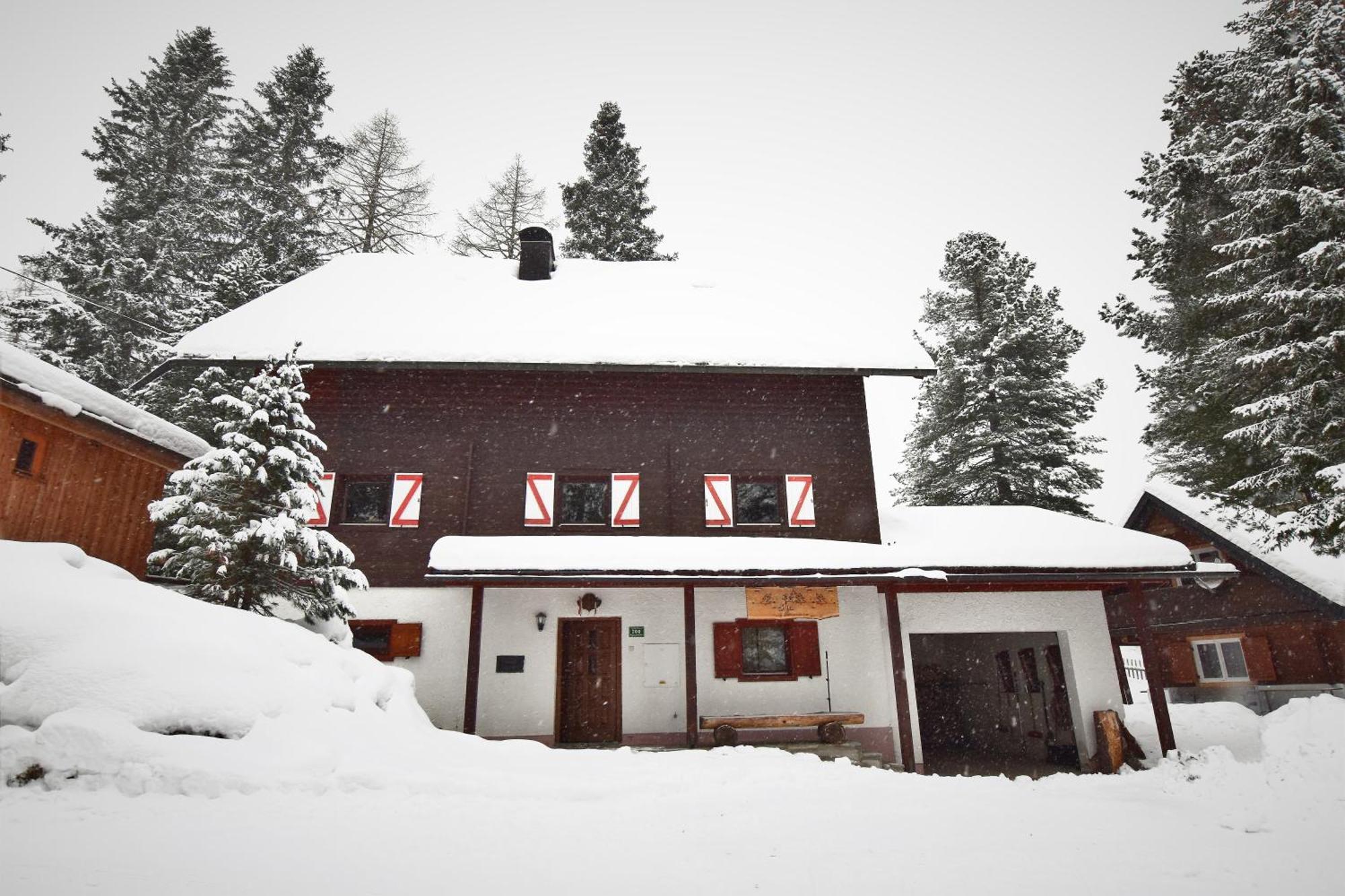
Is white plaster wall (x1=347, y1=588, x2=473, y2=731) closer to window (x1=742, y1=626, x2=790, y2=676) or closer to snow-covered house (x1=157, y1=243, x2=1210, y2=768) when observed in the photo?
snow-covered house (x1=157, y1=243, x2=1210, y2=768)

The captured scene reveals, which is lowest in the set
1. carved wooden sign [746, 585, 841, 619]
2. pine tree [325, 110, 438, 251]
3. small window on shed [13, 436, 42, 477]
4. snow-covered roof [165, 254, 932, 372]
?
carved wooden sign [746, 585, 841, 619]

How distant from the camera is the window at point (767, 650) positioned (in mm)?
11789

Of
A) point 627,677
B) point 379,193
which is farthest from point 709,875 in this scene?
point 379,193

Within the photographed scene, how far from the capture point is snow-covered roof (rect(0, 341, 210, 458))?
7.79 meters

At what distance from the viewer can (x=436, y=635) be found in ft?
37.8

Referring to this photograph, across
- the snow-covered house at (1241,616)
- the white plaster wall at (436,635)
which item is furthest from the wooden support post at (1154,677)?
the white plaster wall at (436,635)

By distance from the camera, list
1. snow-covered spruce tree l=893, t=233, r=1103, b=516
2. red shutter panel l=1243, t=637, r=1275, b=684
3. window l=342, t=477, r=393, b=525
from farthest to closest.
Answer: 1. snow-covered spruce tree l=893, t=233, r=1103, b=516
2. red shutter panel l=1243, t=637, r=1275, b=684
3. window l=342, t=477, r=393, b=525

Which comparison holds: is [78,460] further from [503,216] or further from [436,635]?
[503,216]

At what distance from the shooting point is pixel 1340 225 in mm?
11977

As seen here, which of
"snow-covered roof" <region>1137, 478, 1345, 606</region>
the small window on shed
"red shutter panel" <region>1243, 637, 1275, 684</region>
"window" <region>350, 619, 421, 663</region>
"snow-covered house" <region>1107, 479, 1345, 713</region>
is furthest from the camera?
"red shutter panel" <region>1243, 637, 1275, 684</region>

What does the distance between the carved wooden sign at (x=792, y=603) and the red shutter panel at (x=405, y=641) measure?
5.52 m

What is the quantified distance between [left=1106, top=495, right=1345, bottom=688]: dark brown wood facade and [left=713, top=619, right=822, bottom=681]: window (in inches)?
Result: 310

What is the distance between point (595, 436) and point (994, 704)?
443 inches

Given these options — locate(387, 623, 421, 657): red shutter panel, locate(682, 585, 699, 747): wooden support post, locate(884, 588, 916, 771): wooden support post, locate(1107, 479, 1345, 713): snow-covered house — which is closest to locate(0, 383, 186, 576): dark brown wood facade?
locate(387, 623, 421, 657): red shutter panel
